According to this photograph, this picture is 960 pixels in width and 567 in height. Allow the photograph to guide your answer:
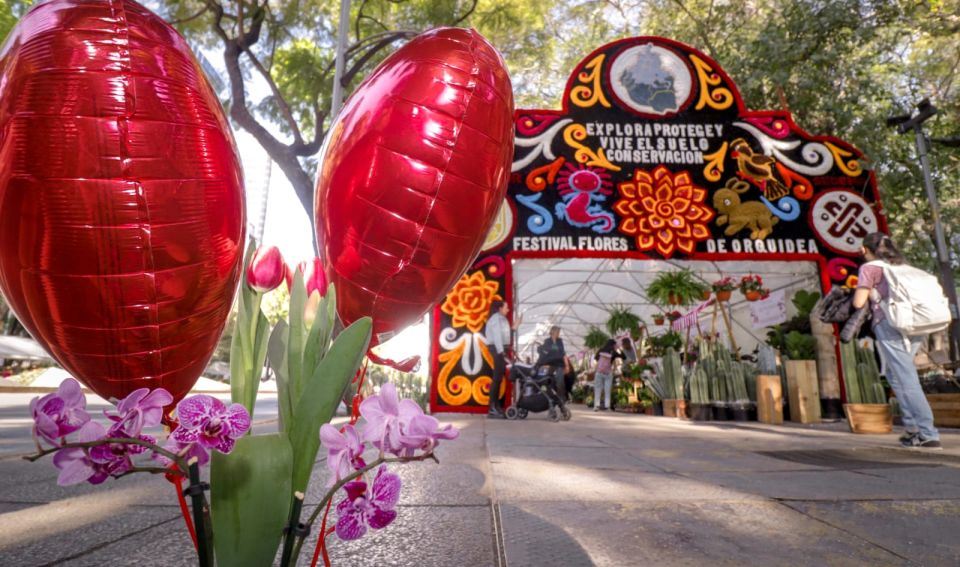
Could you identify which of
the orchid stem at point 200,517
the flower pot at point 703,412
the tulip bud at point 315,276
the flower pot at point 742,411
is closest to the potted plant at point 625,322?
the flower pot at point 703,412

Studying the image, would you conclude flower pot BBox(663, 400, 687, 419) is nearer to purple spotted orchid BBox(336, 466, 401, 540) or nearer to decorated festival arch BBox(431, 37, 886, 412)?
decorated festival arch BBox(431, 37, 886, 412)

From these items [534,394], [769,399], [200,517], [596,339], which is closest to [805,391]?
[769,399]

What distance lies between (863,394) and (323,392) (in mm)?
6531

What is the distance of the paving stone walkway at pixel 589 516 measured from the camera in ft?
3.99

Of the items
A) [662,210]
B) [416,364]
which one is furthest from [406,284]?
[662,210]

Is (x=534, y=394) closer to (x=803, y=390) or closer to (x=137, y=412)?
(x=803, y=390)

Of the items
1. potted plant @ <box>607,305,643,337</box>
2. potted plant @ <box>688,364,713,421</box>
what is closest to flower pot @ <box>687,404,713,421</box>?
potted plant @ <box>688,364,713,421</box>

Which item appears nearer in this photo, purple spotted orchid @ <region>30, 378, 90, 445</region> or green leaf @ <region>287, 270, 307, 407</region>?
purple spotted orchid @ <region>30, 378, 90, 445</region>

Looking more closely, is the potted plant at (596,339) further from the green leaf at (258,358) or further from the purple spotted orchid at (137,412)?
the purple spotted orchid at (137,412)

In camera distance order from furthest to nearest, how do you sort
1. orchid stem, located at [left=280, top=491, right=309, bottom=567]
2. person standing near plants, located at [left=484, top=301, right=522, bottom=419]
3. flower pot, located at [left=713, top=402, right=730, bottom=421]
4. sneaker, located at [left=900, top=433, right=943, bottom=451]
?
flower pot, located at [left=713, top=402, right=730, bottom=421] → person standing near plants, located at [left=484, top=301, right=522, bottom=419] → sneaker, located at [left=900, top=433, right=943, bottom=451] → orchid stem, located at [left=280, top=491, right=309, bottom=567]

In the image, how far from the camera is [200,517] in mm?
695


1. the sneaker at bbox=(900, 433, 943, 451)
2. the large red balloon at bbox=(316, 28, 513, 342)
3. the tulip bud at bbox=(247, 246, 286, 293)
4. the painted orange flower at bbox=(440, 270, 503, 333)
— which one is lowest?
the sneaker at bbox=(900, 433, 943, 451)

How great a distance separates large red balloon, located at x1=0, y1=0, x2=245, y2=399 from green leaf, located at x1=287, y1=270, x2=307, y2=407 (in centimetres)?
12

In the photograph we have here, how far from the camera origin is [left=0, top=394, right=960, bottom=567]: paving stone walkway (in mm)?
1216
